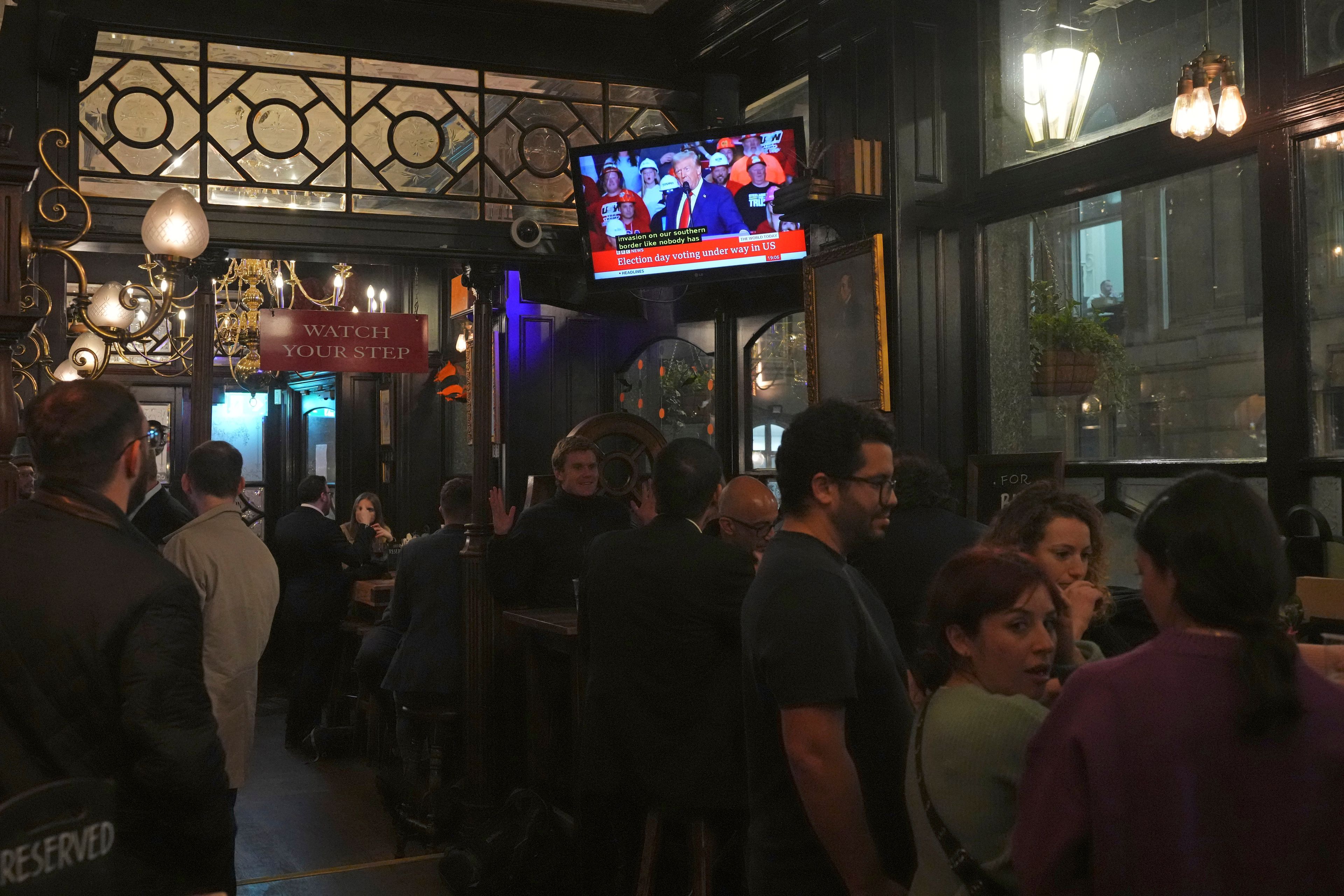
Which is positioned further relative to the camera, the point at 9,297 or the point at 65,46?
the point at 65,46

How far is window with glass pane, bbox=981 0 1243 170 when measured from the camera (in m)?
4.32

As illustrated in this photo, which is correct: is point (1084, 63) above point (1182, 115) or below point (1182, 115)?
above

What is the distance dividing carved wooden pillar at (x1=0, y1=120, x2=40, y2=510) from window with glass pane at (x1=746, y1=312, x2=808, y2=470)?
3971mm

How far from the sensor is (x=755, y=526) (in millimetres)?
4082

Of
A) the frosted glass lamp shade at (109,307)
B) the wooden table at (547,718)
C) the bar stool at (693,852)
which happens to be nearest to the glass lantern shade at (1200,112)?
the bar stool at (693,852)

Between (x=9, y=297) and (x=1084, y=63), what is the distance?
395cm

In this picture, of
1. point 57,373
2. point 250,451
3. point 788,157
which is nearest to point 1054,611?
point 788,157

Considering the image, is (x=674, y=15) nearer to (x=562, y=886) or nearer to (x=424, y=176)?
(x=424, y=176)

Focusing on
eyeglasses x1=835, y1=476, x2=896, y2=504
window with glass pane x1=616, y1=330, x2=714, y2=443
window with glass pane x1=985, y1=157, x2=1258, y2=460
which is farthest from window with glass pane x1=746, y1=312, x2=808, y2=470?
eyeglasses x1=835, y1=476, x2=896, y2=504

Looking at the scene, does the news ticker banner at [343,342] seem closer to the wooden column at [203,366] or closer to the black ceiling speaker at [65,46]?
the wooden column at [203,366]

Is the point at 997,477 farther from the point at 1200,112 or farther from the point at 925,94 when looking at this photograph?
the point at 1200,112

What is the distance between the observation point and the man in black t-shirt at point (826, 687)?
2.07m

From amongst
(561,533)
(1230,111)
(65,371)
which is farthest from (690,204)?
(65,371)

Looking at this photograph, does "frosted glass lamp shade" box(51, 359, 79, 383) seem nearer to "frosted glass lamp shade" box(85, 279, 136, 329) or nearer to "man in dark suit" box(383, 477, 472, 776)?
"frosted glass lamp shade" box(85, 279, 136, 329)
